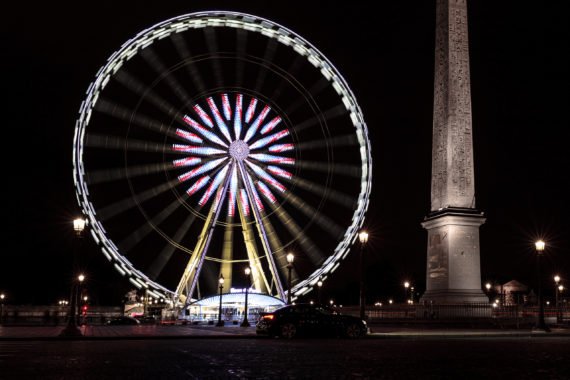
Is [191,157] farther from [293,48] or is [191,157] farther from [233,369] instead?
[233,369]

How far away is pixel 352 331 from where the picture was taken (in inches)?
834

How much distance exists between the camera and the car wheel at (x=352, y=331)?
69.5 ft

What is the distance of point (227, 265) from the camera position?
3584cm

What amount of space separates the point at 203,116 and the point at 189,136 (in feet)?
3.72

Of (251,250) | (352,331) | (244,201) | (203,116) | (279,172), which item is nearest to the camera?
(352,331)

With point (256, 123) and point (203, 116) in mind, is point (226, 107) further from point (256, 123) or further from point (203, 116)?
point (256, 123)

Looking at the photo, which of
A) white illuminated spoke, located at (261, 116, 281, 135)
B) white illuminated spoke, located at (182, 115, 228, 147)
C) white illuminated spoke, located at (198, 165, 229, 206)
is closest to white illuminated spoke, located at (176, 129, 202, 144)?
white illuminated spoke, located at (182, 115, 228, 147)

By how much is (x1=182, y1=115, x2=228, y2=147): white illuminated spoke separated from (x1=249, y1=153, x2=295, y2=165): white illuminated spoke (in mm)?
1618

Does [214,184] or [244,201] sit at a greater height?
[214,184]

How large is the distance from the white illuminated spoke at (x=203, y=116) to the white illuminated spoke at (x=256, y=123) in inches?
74.5

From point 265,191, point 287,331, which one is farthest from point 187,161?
point 287,331

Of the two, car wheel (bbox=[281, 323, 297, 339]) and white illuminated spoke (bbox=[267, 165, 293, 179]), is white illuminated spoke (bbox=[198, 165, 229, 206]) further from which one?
car wheel (bbox=[281, 323, 297, 339])

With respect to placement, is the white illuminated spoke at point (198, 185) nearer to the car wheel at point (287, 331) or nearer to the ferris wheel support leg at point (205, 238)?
the ferris wheel support leg at point (205, 238)

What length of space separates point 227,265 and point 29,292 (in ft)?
212
